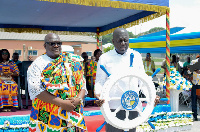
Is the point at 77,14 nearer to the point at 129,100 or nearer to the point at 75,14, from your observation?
the point at 75,14

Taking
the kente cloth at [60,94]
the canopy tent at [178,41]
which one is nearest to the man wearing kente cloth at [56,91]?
the kente cloth at [60,94]

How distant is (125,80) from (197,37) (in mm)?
5801

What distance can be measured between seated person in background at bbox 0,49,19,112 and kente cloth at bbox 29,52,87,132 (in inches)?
125

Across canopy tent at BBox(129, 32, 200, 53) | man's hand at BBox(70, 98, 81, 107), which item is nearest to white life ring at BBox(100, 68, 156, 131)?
man's hand at BBox(70, 98, 81, 107)

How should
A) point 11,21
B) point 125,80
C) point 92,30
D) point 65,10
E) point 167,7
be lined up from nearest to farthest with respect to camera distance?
point 125,80 → point 167,7 → point 65,10 → point 11,21 → point 92,30

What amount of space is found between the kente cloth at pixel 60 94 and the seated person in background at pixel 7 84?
125 inches

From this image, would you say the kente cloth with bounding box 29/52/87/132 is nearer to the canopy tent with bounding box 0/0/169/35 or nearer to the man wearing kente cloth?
the man wearing kente cloth

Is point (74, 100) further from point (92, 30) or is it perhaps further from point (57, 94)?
point (92, 30)

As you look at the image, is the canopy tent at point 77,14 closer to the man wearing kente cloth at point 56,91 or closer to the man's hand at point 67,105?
the man wearing kente cloth at point 56,91

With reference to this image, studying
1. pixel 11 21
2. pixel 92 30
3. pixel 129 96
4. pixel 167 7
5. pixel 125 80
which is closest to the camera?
pixel 129 96

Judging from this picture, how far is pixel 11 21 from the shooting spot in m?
7.87

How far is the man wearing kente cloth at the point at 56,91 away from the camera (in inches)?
84.7

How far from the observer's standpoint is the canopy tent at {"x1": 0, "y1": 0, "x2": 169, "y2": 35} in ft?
16.1

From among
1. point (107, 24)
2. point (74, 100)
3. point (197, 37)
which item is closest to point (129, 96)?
point (74, 100)
